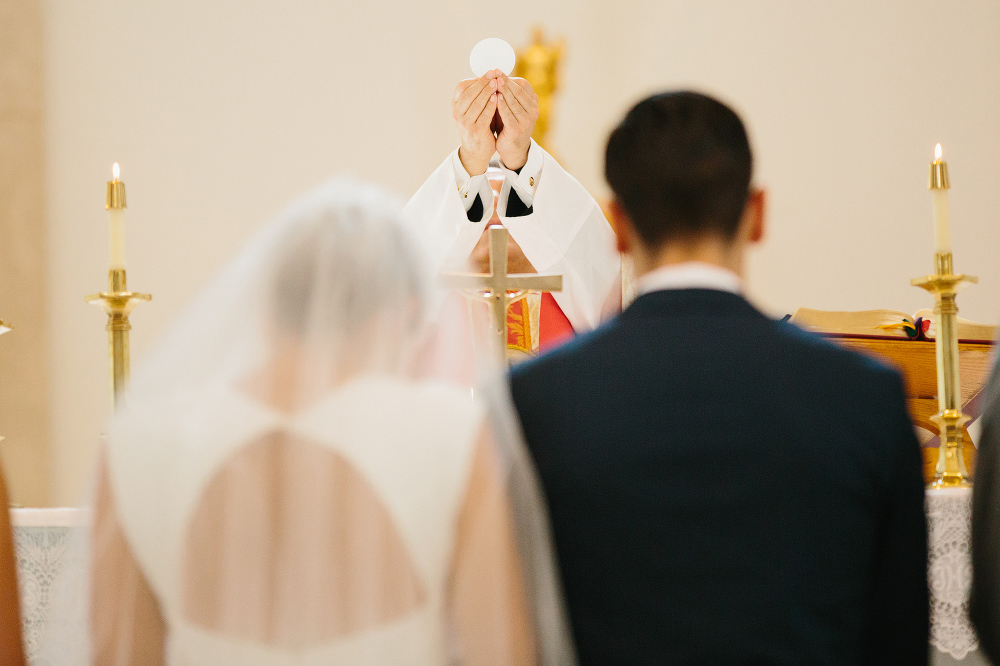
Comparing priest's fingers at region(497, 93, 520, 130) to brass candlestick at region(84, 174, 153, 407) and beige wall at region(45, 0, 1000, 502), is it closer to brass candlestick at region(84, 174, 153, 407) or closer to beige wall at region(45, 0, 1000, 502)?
brass candlestick at region(84, 174, 153, 407)

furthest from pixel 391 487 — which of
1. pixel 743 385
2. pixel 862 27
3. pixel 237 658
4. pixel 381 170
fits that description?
pixel 862 27

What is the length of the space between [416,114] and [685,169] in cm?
452

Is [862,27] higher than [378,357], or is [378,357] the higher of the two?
[862,27]

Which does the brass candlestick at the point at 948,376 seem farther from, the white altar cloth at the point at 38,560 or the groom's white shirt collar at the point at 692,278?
the white altar cloth at the point at 38,560

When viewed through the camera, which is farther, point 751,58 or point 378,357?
point 751,58

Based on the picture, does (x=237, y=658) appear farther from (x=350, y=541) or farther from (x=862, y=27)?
(x=862, y=27)

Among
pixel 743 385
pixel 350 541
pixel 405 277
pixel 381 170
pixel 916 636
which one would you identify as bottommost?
pixel 916 636

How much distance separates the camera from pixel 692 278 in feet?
5.38

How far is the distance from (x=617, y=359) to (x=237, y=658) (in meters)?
0.73

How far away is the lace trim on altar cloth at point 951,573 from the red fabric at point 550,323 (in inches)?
63.7

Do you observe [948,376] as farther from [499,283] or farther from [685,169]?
[685,169]

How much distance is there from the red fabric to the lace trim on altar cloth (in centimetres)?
162

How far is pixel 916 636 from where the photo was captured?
5.51 ft

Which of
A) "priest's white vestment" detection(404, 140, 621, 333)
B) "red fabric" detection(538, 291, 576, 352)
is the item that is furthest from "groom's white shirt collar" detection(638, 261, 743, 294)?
"red fabric" detection(538, 291, 576, 352)
